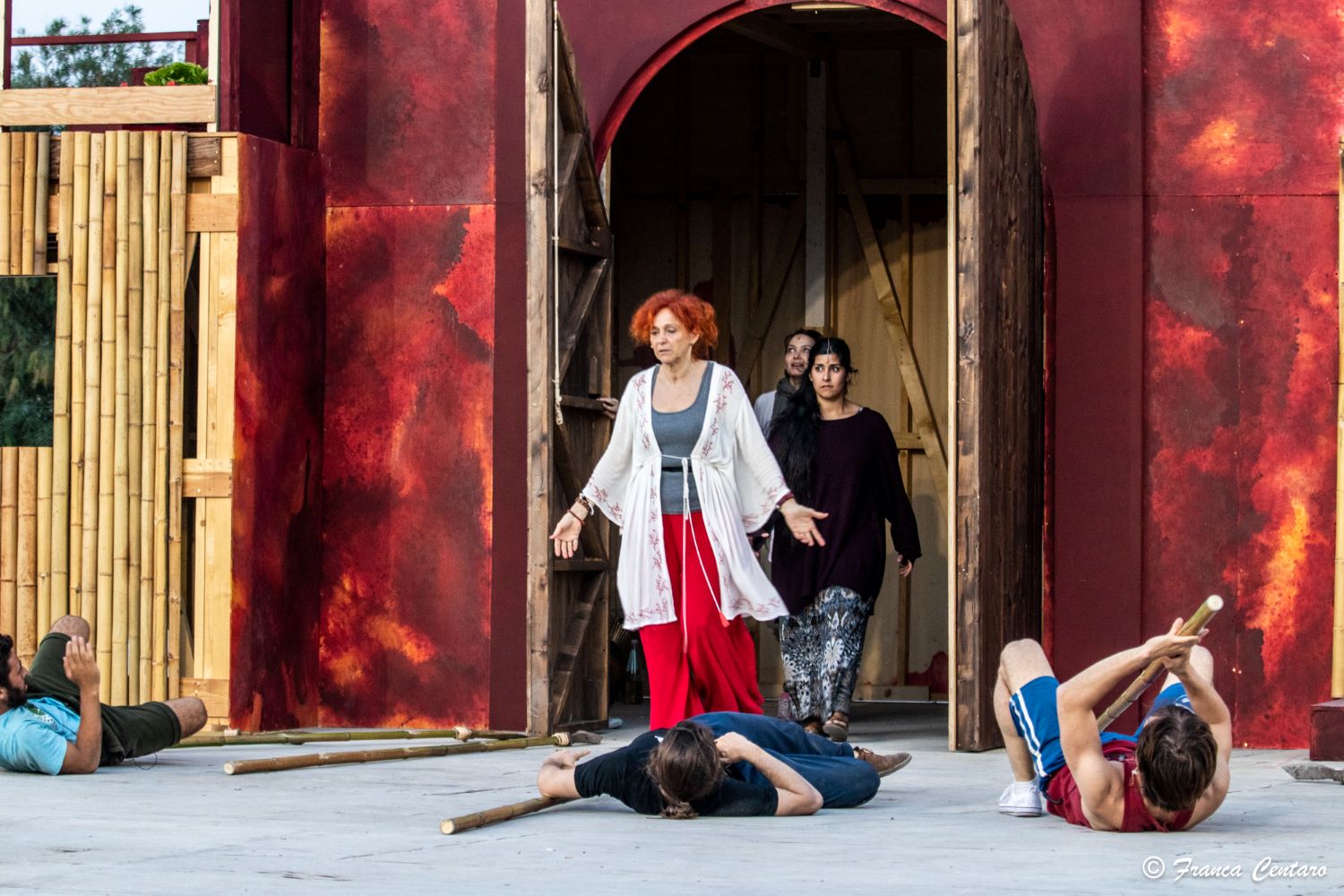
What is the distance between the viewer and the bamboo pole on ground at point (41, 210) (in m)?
9.71

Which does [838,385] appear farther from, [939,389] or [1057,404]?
[939,389]

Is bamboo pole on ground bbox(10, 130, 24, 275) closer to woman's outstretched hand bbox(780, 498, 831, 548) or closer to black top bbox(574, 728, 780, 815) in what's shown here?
woman's outstretched hand bbox(780, 498, 831, 548)

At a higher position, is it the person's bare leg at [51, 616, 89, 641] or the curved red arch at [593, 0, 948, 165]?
the curved red arch at [593, 0, 948, 165]

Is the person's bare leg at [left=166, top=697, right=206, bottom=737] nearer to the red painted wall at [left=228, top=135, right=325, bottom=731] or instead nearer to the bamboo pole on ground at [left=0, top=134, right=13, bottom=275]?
the red painted wall at [left=228, top=135, right=325, bottom=731]

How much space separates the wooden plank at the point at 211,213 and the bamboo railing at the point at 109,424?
40 mm

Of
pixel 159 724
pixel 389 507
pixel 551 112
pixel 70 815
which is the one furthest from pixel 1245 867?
pixel 389 507

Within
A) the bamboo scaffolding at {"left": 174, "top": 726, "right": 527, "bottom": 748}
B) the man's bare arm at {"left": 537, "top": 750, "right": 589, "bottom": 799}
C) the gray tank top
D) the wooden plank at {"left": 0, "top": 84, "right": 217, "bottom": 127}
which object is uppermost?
the wooden plank at {"left": 0, "top": 84, "right": 217, "bottom": 127}

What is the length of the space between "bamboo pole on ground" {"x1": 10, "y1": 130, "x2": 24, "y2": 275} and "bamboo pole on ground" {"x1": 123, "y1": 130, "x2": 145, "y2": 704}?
50 centimetres

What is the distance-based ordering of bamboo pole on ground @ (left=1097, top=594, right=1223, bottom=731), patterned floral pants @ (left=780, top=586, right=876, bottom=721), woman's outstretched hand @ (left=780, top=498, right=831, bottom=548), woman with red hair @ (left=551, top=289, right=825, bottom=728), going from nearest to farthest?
1. bamboo pole on ground @ (left=1097, top=594, right=1223, bottom=731)
2. woman's outstretched hand @ (left=780, top=498, right=831, bottom=548)
3. woman with red hair @ (left=551, top=289, right=825, bottom=728)
4. patterned floral pants @ (left=780, top=586, right=876, bottom=721)

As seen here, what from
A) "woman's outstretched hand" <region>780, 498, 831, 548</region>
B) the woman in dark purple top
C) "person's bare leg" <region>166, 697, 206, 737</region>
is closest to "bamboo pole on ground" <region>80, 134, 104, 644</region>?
"person's bare leg" <region>166, 697, 206, 737</region>

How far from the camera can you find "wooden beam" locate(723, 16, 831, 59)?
11.0m

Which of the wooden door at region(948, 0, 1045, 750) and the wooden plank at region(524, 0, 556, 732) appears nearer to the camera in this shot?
the wooden door at region(948, 0, 1045, 750)

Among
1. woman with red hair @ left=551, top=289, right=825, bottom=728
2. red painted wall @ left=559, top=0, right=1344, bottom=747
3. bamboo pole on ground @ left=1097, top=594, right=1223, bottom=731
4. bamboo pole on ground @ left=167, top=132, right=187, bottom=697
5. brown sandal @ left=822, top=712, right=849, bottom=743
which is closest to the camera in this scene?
bamboo pole on ground @ left=1097, top=594, right=1223, bottom=731

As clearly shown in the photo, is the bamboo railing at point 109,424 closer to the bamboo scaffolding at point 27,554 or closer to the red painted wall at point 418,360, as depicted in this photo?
the bamboo scaffolding at point 27,554
